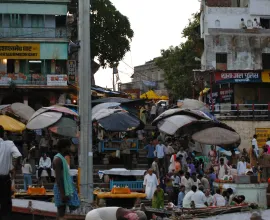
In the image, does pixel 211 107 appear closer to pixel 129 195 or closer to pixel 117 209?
pixel 129 195

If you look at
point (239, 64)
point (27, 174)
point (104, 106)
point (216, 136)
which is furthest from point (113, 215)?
point (239, 64)

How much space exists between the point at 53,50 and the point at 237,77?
46.1 feet

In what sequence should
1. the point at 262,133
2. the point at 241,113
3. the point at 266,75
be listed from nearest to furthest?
the point at 262,133 < the point at 241,113 < the point at 266,75

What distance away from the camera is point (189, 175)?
2158cm

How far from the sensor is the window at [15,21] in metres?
45.5

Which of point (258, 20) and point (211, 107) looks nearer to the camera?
point (211, 107)

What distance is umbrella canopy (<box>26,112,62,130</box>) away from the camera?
25.4 meters

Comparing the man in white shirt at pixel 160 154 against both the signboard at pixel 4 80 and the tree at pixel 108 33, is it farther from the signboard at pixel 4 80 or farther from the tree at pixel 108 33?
the tree at pixel 108 33

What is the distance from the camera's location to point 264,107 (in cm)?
3575

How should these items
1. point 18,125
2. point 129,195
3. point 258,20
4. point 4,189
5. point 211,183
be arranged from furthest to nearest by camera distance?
point 258,20 → point 18,125 → point 211,183 → point 129,195 → point 4,189

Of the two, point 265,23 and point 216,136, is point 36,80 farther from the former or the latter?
point 216,136

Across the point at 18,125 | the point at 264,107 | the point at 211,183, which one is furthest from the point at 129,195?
the point at 264,107

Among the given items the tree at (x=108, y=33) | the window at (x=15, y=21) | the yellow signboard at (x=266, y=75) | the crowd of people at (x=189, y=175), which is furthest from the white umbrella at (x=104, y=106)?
the tree at (x=108, y=33)

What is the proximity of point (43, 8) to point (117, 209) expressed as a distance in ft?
122
